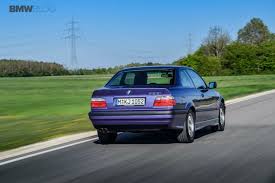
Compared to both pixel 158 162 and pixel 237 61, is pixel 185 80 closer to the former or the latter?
pixel 158 162

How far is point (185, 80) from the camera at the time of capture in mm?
12211

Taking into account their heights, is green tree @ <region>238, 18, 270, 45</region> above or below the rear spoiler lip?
above

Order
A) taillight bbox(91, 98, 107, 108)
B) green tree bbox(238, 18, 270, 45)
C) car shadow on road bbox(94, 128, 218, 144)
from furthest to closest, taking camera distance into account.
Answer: green tree bbox(238, 18, 270, 45) < car shadow on road bbox(94, 128, 218, 144) < taillight bbox(91, 98, 107, 108)

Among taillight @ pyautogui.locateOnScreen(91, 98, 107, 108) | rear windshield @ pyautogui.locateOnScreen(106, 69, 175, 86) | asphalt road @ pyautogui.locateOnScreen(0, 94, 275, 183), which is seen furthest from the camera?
rear windshield @ pyautogui.locateOnScreen(106, 69, 175, 86)

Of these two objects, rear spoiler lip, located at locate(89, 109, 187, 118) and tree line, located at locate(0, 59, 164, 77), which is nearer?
rear spoiler lip, located at locate(89, 109, 187, 118)

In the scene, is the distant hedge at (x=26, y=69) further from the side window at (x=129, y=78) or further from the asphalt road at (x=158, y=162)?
the asphalt road at (x=158, y=162)

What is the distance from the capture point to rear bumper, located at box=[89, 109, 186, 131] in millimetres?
11062

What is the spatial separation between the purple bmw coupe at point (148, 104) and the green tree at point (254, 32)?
479ft

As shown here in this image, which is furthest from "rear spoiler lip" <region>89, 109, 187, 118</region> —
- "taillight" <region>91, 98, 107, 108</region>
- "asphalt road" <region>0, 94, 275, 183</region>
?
"asphalt road" <region>0, 94, 275, 183</region>

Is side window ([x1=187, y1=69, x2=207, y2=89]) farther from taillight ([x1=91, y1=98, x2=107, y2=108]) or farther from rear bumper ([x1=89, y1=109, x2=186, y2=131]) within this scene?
taillight ([x1=91, y1=98, x2=107, y2=108])

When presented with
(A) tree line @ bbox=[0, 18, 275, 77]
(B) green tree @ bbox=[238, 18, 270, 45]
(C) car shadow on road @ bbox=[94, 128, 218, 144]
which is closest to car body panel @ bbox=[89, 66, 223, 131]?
(C) car shadow on road @ bbox=[94, 128, 218, 144]

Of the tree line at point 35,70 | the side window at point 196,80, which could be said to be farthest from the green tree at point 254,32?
the side window at point 196,80

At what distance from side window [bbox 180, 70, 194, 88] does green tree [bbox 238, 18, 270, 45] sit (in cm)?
14574

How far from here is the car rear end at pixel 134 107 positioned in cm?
1106
